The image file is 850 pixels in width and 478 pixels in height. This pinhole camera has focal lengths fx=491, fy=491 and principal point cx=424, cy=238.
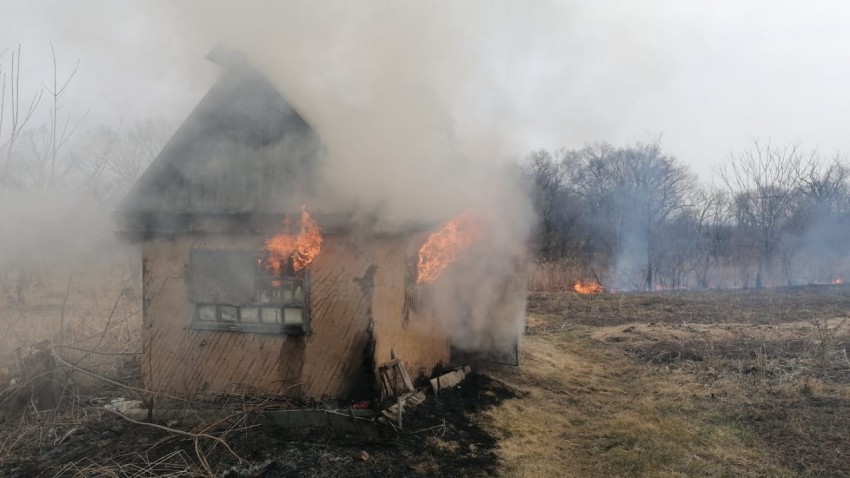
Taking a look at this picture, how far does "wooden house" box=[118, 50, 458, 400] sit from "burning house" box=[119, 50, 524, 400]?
0.02 meters

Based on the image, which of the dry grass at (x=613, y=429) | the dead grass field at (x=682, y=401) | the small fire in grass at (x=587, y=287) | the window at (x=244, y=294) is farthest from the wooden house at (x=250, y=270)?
the small fire in grass at (x=587, y=287)

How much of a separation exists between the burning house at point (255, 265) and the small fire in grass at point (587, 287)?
1779 centimetres

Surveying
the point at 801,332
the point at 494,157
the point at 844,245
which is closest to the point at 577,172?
the point at 844,245

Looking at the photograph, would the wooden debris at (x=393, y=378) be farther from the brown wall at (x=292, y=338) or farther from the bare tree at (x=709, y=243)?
the bare tree at (x=709, y=243)

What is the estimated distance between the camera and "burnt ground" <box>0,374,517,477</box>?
536 centimetres

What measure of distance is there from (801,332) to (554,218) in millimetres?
22900

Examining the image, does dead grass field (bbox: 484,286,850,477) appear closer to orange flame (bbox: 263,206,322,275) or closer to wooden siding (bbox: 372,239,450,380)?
wooden siding (bbox: 372,239,450,380)

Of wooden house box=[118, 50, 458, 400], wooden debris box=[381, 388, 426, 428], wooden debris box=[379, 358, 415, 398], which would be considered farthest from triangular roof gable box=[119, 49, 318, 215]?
wooden debris box=[381, 388, 426, 428]

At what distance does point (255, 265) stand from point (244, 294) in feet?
1.43

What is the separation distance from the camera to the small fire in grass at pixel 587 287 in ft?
77.4

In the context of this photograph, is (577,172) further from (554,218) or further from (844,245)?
(844,245)

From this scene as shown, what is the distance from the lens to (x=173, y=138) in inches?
292

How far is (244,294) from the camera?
684 cm

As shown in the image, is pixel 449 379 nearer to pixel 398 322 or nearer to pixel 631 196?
pixel 398 322
